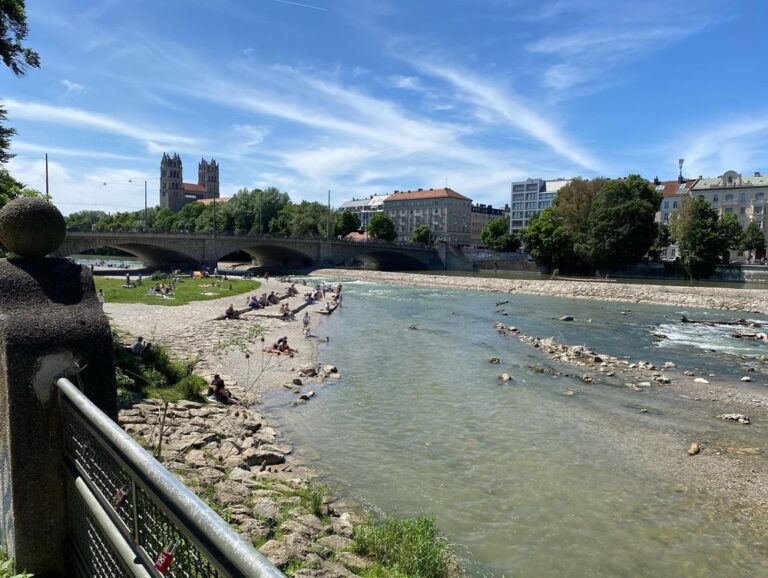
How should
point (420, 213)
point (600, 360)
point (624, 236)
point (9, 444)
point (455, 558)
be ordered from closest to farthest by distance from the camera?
point (9, 444)
point (455, 558)
point (600, 360)
point (624, 236)
point (420, 213)

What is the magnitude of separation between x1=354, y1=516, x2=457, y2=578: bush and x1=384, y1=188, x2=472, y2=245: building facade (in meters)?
148

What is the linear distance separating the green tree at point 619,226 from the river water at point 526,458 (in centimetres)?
5413

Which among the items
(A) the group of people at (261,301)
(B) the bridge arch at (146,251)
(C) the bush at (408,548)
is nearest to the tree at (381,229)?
(B) the bridge arch at (146,251)

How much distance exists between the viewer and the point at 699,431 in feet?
45.5

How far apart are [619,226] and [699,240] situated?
10.3 meters

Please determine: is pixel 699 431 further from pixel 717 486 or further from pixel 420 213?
pixel 420 213

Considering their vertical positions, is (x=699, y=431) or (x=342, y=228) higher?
(x=342, y=228)

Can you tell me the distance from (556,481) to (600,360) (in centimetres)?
1361

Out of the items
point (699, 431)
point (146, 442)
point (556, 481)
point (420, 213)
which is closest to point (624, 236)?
point (699, 431)

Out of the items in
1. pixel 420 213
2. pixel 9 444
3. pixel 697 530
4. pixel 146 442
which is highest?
pixel 420 213

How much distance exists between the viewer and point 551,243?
272 feet

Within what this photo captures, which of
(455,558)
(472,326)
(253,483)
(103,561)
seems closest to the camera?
(103,561)

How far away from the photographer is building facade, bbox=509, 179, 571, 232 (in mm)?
154750

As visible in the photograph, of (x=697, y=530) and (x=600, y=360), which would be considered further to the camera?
(x=600, y=360)
